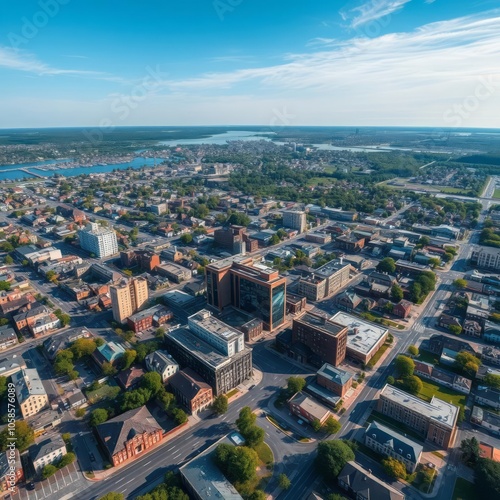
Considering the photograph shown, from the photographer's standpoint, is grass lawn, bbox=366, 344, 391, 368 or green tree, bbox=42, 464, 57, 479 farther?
grass lawn, bbox=366, 344, 391, 368

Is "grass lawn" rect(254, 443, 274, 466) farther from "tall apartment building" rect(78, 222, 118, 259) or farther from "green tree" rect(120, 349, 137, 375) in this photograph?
"tall apartment building" rect(78, 222, 118, 259)

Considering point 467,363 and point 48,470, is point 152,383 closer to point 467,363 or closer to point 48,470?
point 48,470

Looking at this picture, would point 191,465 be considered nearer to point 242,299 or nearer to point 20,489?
point 20,489

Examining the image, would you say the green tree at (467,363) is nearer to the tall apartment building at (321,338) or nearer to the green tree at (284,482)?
the tall apartment building at (321,338)

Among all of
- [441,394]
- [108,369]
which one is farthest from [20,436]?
[441,394]

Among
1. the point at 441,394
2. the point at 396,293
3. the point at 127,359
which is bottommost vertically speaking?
Result: the point at 441,394

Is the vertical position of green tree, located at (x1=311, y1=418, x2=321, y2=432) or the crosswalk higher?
green tree, located at (x1=311, y1=418, x2=321, y2=432)

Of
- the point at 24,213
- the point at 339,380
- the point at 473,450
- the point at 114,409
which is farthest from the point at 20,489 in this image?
the point at 24,213

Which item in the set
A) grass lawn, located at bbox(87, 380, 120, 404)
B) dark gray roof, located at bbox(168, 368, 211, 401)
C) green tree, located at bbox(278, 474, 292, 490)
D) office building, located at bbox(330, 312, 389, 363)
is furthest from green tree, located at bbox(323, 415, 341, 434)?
grass lawn, located at bbox(87, 380, 120, 404)
